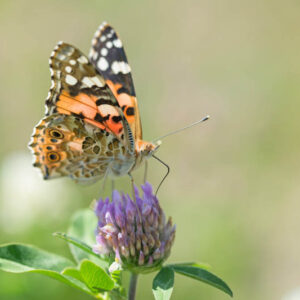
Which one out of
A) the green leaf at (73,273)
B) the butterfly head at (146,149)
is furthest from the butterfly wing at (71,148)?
the green leaf at (73,273)

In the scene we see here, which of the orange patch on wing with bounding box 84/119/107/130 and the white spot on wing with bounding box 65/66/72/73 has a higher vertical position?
the white spot on wing with bounding box 65/66/72/73

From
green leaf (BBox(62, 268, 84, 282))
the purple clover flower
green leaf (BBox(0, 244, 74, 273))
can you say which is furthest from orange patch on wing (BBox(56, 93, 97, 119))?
green leaf (BBox(62, 268, 84, 282))

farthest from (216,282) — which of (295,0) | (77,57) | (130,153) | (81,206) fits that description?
(295,0)

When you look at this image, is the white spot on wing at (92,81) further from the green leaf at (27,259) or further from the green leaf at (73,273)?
the green leaf at (73,273)

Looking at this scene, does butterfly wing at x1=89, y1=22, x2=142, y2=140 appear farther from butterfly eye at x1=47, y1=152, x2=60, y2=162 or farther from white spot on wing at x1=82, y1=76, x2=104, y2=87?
butterfly eye at x1=47, y1=152, x2=60, y2=162

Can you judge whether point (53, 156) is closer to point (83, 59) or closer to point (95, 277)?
point (83, 59)

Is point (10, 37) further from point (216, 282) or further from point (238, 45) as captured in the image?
point (216, 282)
